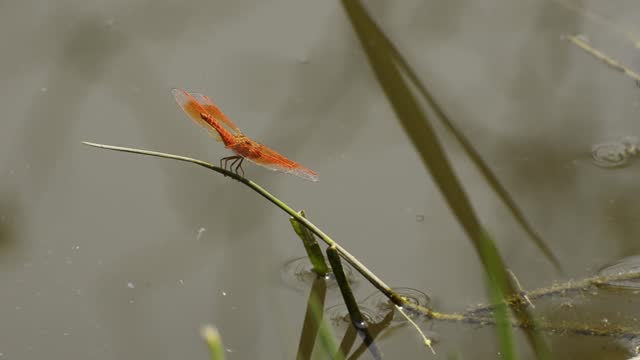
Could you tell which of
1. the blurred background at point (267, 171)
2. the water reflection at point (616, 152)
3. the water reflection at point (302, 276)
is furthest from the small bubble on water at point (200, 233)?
the water reflection at point (616, 152)

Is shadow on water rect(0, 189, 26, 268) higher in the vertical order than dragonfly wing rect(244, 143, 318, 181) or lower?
lower

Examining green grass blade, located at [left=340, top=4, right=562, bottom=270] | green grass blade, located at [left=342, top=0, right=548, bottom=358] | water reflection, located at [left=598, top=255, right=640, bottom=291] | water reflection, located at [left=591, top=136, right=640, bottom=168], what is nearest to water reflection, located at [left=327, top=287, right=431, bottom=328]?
green grass blade, located at [left=342, top=0, right=548, bottom=358]

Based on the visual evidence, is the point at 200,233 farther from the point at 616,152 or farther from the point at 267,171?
the point at 616,152

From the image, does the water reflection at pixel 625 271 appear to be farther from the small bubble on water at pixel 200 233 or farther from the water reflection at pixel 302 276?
the small bubble on water at pixel 200 233

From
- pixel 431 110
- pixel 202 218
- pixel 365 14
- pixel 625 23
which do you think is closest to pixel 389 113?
pixel 431 110

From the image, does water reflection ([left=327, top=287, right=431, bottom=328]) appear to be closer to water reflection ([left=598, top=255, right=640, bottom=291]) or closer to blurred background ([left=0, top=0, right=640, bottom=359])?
blurred background ([left=0, top=0, right=640, bottom=359])

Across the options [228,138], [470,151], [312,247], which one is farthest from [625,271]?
[228,138]
